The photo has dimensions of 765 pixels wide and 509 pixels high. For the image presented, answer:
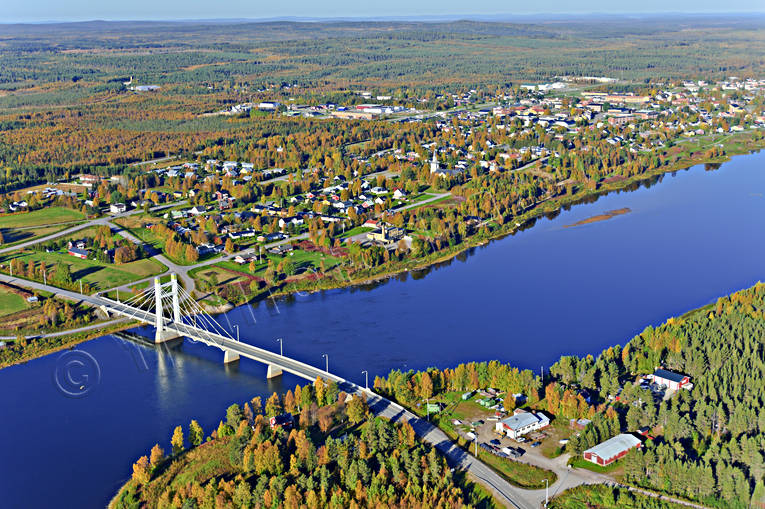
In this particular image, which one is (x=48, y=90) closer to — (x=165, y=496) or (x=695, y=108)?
(x=695, y=108)

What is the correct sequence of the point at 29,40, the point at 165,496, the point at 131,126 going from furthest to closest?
1. the point at 29,40
2. the point at 131,126
3. the point at 165,496

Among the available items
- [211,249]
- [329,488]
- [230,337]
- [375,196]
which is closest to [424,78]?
[375,196]

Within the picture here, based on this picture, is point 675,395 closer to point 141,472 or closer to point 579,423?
point 579,423

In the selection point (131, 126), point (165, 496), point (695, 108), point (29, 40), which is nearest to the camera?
point (165, 496)

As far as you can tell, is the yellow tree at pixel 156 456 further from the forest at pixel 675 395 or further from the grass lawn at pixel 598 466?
the grass lawn at pixel 598 466

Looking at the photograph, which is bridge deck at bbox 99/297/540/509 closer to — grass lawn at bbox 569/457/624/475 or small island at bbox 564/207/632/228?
grass lawn at bbox 569/457/624/475

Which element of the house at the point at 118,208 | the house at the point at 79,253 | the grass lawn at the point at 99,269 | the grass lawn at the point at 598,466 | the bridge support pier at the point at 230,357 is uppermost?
the house at the point at 118,208

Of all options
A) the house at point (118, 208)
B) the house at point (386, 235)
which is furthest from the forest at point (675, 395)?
the house at point (118, 208)

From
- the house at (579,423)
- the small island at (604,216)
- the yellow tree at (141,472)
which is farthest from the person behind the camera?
the small island at (604,216)
